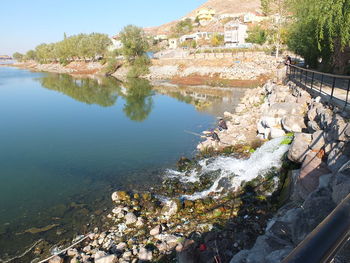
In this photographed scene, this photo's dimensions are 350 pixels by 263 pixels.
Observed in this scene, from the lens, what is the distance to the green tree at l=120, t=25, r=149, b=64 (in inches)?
2586

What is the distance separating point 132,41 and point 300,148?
205 feet

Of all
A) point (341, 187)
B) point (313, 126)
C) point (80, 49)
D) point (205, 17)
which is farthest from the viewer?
point (205, 17)

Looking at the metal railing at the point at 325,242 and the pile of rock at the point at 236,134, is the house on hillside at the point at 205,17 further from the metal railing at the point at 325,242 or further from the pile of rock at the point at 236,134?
the metal railing at the point at 325,242

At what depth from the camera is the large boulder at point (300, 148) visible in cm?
984

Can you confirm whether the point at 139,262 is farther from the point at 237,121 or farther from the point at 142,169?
the point at 237,121

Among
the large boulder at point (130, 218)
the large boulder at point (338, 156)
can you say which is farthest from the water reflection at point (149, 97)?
the large boulder at point (338, 156)

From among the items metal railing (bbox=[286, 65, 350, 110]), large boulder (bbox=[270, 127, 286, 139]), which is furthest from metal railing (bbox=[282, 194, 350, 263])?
large boulder (bbox=[270, 127, 286, 139])

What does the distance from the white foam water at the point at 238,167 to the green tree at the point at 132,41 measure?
5712cm

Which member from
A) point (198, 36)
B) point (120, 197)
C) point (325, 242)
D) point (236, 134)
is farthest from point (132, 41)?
point (325, 242)

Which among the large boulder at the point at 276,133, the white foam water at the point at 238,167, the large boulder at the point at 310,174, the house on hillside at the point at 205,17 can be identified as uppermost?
the house on hillside at the point at 205,17

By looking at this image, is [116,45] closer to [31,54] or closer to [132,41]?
[31,54]

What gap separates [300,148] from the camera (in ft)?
32.6

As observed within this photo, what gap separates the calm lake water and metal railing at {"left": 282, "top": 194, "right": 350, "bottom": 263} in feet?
34.3

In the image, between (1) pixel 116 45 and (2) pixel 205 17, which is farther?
(2) pixel 205 17
